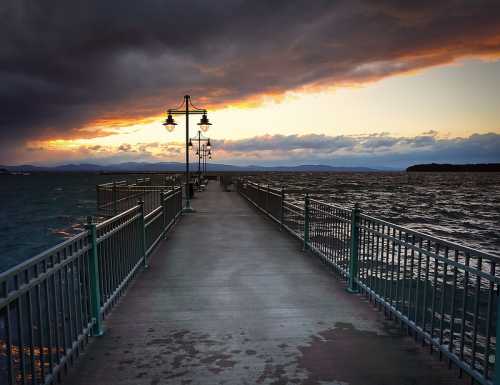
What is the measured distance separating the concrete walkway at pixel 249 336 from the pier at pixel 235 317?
0.02 m

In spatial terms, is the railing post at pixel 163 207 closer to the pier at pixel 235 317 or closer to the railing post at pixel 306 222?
the pier at pixel 235 317

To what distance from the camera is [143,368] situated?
11.5 ft

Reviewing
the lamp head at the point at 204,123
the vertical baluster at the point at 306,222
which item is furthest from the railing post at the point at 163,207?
the lamp head at the point at 204,123

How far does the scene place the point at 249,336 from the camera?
4.16 metres

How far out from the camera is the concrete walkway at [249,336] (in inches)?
134

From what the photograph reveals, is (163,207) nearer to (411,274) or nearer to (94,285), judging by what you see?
(94,285)

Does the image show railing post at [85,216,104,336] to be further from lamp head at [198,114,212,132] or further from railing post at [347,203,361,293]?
lamp head at [198,114,212,132]

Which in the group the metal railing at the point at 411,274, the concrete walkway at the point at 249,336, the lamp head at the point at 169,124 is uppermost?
the lamp head at the point at 169,124

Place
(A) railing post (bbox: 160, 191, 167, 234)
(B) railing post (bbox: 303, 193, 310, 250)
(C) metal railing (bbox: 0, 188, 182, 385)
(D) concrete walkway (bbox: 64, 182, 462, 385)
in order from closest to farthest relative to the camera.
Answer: (C) metal railing (bbox: 0, 188, 182, 385)
(D) concrete walkway (bbox: 64, 182, 462, 385)
(B) railing post (bbox: 303, 193, 310, 250)
(A) railing post (bbox: 160, 191, 167, 234)

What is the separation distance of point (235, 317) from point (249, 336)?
0.59m

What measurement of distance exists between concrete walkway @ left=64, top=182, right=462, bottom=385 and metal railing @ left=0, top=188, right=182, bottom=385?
0.91ft

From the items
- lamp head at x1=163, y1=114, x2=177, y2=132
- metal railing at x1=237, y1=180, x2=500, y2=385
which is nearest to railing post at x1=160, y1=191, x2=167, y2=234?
metal railing at x1=237, y1=180, x2=500, y2=385

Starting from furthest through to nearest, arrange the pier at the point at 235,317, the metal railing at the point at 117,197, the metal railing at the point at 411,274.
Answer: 1. the metal railing at the point at 117,197
2. the pier at the point at 235,317
3. the metal railing at the point at 411,274

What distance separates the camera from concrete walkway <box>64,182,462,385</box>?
11.2 ft
